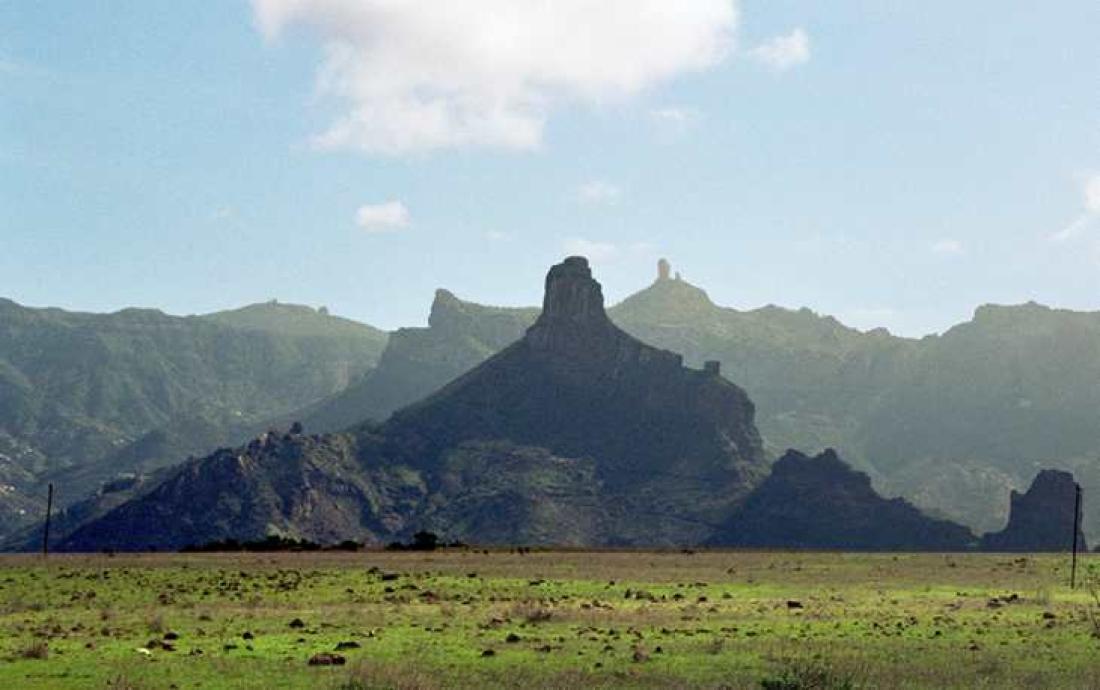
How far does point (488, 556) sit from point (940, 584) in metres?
42.5

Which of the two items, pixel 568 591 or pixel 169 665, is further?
pixel 568 591

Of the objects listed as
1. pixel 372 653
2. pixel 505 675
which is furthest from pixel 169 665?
pixel 505 675

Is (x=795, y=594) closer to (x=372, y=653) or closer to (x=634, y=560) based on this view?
(x=372, y=653)

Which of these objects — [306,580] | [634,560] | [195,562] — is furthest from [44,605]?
[634,560]

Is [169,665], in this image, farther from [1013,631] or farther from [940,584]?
[940,584]

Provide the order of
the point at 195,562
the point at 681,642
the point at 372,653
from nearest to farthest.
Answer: the point at 372,653
the point at 681,642
the point at 195,562

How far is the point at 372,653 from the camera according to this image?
39.5 m

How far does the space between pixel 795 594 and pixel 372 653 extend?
34246 millimetres

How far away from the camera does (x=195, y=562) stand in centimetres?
9944

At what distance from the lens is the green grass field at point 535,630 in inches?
1394

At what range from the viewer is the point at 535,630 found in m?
46.8

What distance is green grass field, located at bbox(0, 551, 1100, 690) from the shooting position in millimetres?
35406

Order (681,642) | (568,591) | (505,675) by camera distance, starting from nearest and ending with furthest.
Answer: (505,675) → (681,642) → (568,591)

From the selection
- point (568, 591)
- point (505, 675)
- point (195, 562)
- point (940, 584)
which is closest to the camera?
point (505, 675)
